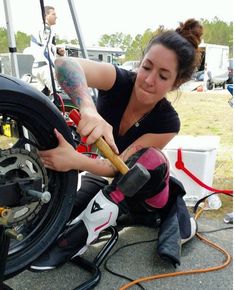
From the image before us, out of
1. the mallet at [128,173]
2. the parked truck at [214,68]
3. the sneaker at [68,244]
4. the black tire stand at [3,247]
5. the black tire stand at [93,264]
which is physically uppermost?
the mallet at [128,173]

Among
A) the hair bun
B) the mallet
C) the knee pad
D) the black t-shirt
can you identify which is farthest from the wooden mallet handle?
the hair bun

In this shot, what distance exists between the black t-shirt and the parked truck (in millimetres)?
10556

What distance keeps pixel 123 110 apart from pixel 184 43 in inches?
13.7

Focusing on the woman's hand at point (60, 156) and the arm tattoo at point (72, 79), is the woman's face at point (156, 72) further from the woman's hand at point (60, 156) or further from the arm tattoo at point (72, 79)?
the woman's hand at point (60, 156)

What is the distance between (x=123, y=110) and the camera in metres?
1.44

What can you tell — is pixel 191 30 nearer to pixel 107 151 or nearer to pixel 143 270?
pixel 107 151

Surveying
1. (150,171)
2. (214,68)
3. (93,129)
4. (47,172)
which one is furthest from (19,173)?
(214,68)

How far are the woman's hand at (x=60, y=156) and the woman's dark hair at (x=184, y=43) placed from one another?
0.60 meters

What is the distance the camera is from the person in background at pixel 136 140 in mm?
1158

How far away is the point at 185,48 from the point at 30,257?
898mm

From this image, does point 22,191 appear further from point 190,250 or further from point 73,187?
point 190,250

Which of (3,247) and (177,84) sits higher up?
(177,84)

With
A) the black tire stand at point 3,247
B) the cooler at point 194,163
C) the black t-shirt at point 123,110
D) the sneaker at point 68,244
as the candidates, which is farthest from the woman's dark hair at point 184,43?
the black tire stand at point 3,247

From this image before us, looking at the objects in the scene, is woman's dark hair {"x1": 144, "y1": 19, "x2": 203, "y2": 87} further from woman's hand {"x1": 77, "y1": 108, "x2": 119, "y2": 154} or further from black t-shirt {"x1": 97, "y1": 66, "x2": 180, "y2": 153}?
woman's hand {"x1": 77, "y1": 108, "x2": 119, "y2": 154}
